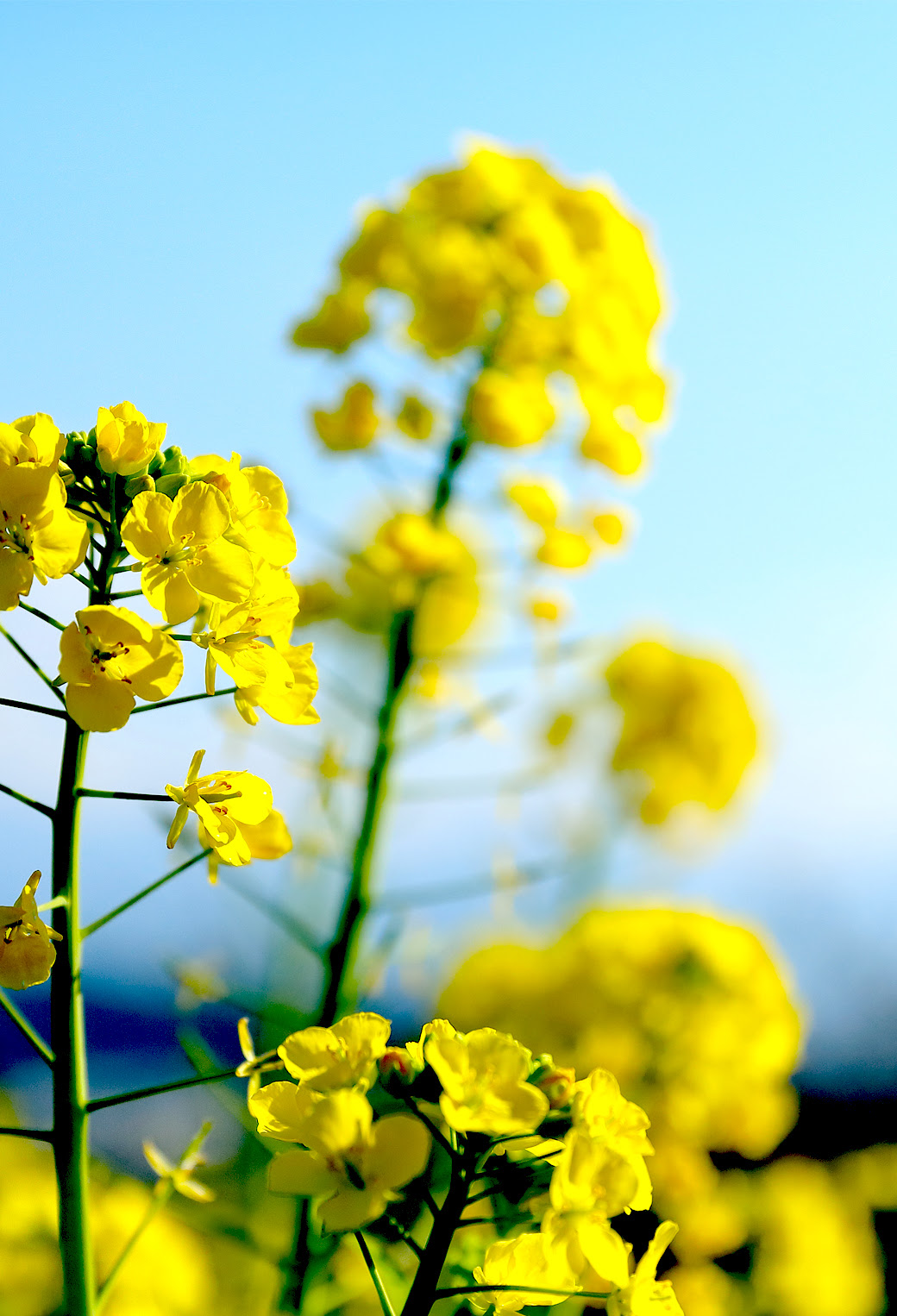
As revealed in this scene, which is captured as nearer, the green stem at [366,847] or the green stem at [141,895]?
the green stem at [141,895]

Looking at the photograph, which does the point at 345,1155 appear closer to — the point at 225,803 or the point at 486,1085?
the point at 486,1085

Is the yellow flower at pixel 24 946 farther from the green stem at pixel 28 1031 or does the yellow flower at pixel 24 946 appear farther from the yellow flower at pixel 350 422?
the yellow flower at pixel 350 422

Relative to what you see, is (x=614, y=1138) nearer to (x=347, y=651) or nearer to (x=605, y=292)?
(x=605, y=292)

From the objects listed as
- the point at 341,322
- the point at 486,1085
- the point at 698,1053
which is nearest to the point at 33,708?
the point at 486,1085

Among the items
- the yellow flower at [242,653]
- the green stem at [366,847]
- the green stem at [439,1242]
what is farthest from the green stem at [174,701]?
the green stem at [366,847]

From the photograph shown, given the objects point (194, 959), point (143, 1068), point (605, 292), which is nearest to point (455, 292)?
point (605, 292)

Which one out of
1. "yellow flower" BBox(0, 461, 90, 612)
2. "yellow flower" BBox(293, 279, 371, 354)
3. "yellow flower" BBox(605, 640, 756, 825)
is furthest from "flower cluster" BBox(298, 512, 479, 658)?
"yellow flower" BBox(605, 640, 756, 825)
